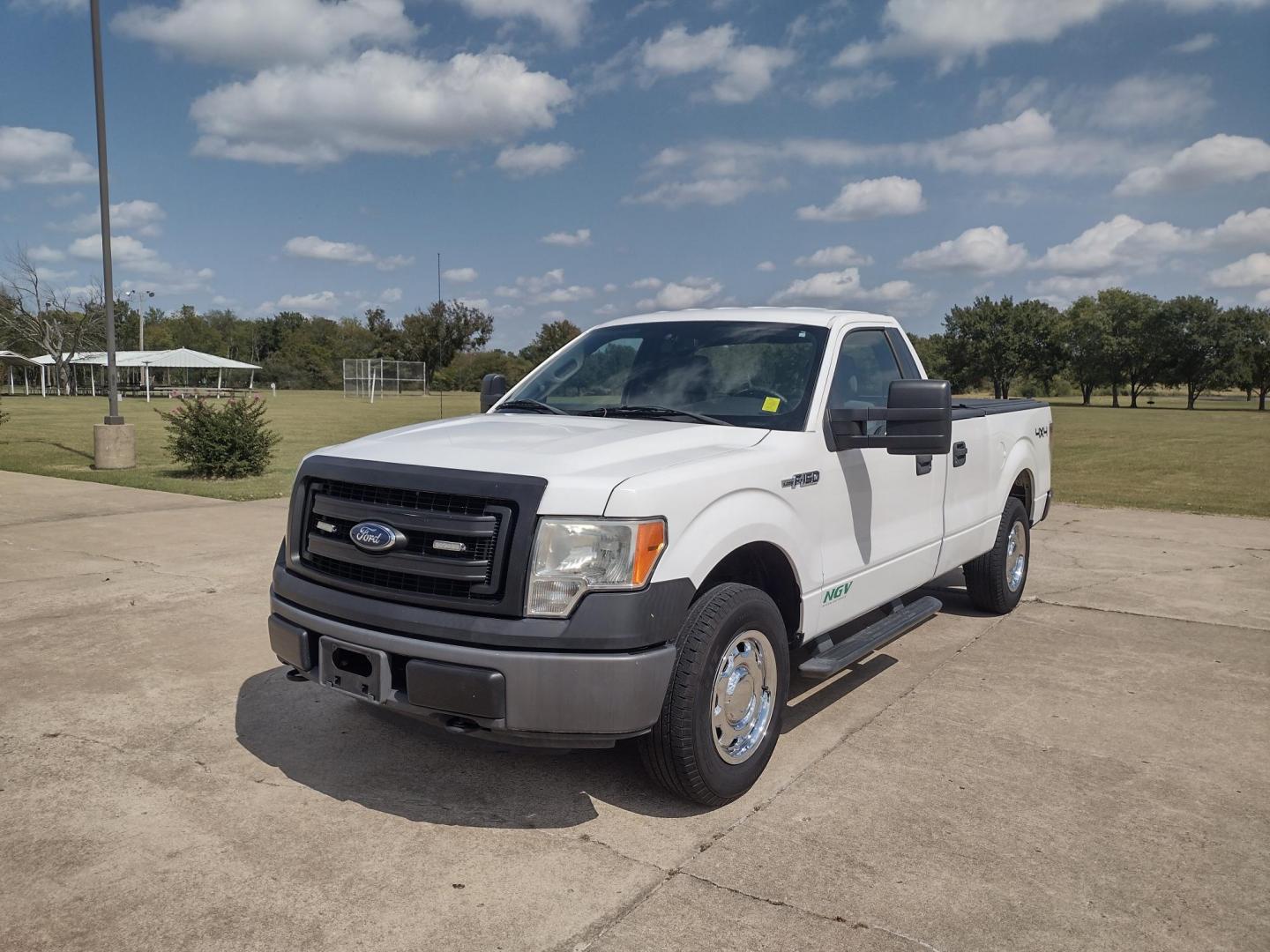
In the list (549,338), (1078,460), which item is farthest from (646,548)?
(549,338)

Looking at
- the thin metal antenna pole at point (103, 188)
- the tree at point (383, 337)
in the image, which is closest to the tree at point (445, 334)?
the tree at point (383, 337)

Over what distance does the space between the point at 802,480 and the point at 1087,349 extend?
308ft

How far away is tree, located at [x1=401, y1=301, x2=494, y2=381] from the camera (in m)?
86.4

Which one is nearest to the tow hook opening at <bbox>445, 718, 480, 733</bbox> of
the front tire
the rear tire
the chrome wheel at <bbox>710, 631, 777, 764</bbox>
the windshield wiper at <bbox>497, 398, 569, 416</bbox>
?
the front tire

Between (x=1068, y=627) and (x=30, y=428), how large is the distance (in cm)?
2696

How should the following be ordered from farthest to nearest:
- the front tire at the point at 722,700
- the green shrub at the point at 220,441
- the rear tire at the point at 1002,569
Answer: the green shrub at the point at 220,441 < the rear tire at the point at 1002,569 < the front tire at the point at 722,700

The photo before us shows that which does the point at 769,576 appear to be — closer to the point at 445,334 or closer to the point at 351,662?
the point at 351,662

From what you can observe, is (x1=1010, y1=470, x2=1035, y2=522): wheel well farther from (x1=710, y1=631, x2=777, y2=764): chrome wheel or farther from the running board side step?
(x1=710, y1=631, x2=777, y2=764): chrome wheel

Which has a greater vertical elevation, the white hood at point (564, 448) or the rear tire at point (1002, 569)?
the white hood at point (564, 448)

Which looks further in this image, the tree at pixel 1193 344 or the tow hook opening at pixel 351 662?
the tree at pixel 1193 344

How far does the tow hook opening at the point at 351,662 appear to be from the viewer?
3.54 metres

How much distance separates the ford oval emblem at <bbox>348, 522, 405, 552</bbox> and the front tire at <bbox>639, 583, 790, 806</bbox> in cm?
106

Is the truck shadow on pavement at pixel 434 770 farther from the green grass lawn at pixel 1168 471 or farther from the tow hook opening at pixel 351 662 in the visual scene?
the green grass lawn at pixel 1168 471

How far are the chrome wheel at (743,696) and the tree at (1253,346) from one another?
8298 centimetres
